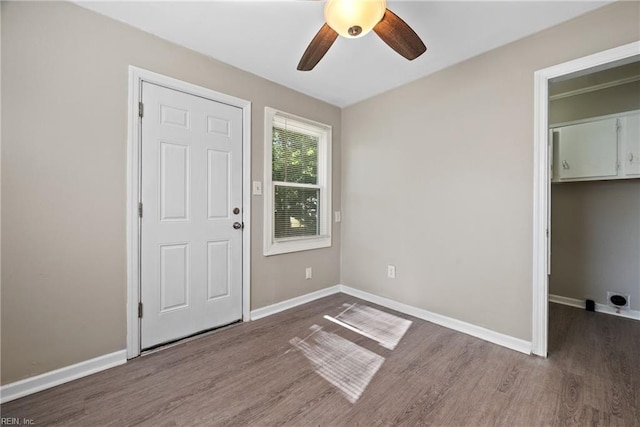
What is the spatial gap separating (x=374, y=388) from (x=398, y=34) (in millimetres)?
2168

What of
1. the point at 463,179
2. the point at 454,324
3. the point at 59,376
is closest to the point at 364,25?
the point at 463,179

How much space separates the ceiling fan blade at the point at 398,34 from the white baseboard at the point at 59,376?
9.15ft

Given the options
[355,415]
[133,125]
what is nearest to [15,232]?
[133,125]

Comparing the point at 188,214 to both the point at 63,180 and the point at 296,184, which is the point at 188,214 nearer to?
the point at 63,180

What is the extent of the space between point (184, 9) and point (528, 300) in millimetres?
3324

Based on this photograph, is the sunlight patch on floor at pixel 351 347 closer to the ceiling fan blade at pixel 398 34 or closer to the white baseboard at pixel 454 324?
the white baseboard at pixel 454 324

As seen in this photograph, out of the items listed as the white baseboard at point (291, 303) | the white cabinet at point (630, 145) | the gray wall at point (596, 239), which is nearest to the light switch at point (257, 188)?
the white baseboard at point (291, 303)

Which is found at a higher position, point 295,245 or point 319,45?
point 319,45

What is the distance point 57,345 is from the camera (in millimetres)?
1712

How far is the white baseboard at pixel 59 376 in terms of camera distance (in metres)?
1.56

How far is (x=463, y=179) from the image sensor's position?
246cm

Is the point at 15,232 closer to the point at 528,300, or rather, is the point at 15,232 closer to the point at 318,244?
the point at 318,244

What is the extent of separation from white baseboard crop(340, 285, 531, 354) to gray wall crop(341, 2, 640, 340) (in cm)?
5

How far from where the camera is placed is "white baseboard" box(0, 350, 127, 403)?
1558mm
